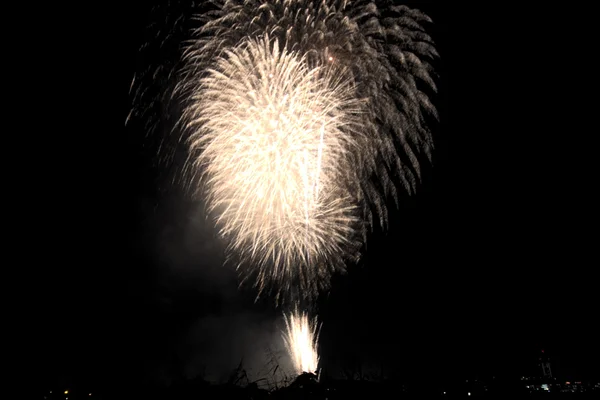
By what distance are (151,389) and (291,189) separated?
36.2ft

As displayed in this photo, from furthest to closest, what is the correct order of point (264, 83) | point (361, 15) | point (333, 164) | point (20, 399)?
point (333, 164) < point (264, 83) < point (361, 15) < point (20, 399)

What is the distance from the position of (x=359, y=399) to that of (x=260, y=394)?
6.11ft

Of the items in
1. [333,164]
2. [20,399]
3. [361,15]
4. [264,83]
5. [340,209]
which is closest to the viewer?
[20,399]

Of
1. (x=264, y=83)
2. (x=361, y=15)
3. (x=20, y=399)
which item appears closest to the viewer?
(x=20, y=399)

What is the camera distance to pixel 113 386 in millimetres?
8508

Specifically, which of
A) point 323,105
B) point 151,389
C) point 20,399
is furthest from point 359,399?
point 323,105

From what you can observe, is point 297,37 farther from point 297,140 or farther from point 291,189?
point 291,189

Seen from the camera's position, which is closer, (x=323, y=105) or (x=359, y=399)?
(x=359, y=399)

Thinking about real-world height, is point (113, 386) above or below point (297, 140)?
below

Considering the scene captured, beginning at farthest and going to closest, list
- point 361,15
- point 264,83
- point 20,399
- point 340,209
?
point 340,209
point 264,83
point 361,15
point 20,399

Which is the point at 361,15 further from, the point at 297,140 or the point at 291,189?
the point at 291,189

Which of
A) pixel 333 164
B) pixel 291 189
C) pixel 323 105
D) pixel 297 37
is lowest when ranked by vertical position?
pixel 291 189

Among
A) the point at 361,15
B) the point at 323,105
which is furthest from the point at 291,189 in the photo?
the point at 361,15

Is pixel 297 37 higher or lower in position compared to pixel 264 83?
higher
